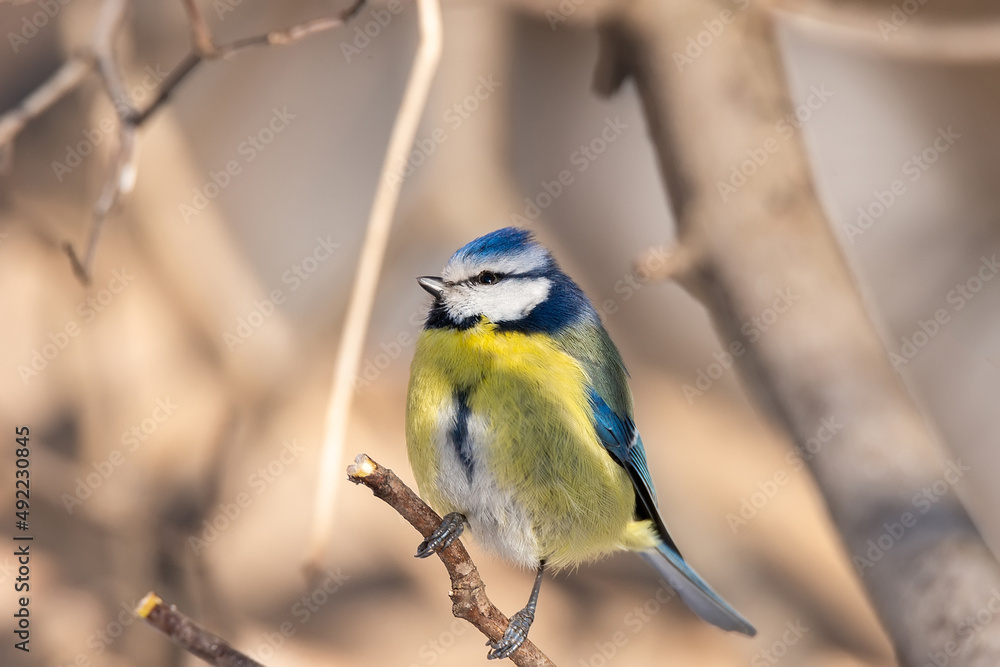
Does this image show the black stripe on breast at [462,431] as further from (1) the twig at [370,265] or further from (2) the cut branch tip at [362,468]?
(1) the twig at [370,265]

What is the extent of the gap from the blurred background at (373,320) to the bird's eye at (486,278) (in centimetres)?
82

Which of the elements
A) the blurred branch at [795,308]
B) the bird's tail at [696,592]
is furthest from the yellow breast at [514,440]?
the blurred branch at [795,308]

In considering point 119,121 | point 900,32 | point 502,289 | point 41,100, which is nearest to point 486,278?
point 502,289

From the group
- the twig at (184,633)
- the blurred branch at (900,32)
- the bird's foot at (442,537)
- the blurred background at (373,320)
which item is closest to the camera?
the twig at (184,633)

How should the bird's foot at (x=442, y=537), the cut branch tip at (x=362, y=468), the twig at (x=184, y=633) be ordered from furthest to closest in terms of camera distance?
→ the bird's foot at (x=442, y=537), the cut branch tip at (x=362, y=468), the twig at (x=184, y=633)

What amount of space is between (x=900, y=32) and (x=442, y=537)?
241 centimetres

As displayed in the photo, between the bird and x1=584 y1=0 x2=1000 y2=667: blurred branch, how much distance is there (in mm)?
743

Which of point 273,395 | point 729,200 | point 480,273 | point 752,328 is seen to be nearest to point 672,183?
point 729,200

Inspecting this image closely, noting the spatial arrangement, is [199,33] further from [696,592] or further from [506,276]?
[696,592]

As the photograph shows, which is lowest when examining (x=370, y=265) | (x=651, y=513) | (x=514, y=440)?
(x=651, y=513)

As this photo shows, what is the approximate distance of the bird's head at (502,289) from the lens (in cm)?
153

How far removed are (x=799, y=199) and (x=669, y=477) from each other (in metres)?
0.98

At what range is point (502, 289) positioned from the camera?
5.19 ft

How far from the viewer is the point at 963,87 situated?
9.83ft
